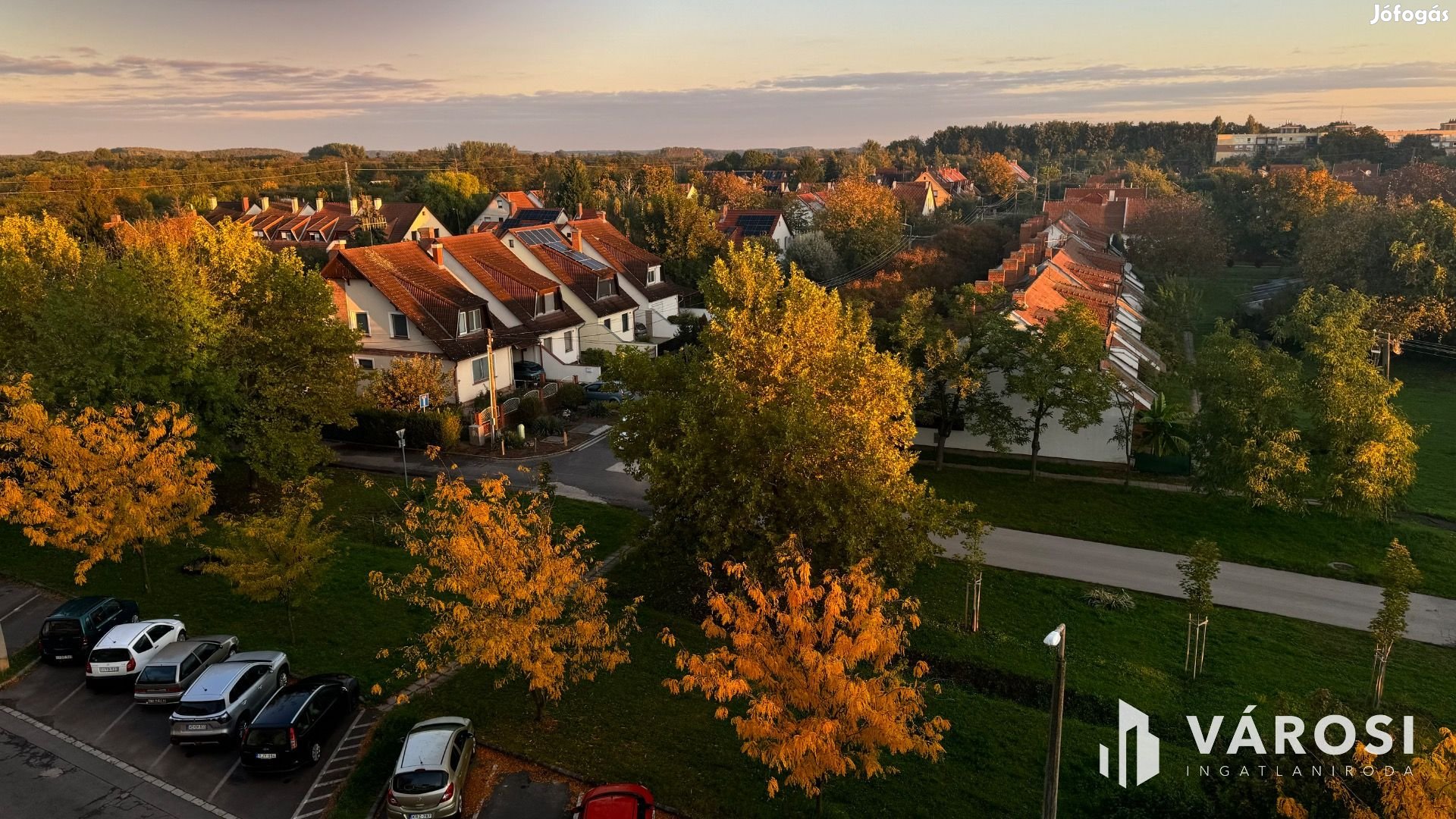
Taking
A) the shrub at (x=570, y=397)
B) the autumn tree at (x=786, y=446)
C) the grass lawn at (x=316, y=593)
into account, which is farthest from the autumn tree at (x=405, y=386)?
the autumn tree at (x=786, y=446)

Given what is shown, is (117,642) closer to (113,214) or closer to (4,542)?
(4,542)

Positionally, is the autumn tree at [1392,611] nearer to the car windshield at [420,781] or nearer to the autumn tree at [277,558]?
the car windshield at [420,781]

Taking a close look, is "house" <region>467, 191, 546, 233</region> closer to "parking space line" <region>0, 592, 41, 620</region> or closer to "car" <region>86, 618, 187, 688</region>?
"parking space line" <region>0, 592, 41, 620</region>

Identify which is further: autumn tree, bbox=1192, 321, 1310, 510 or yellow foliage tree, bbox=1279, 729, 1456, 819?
autumn tree, bbox=1192, 321, 1310, 510

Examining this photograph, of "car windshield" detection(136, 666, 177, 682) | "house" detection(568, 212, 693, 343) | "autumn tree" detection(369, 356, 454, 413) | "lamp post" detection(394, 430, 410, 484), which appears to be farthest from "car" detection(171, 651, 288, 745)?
"house" detection(568, 212, 693, 343)

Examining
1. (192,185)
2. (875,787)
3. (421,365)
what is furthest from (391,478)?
(192,185)

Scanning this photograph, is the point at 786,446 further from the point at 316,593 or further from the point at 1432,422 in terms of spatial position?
the point at 1432,422
